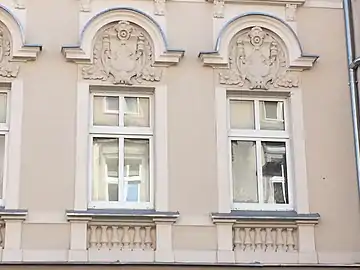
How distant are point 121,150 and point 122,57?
1.19 metres

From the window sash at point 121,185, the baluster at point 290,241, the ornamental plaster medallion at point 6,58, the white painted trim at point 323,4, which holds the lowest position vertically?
the baluster at point 290,241

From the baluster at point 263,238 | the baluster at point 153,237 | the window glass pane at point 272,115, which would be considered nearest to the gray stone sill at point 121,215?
the baluster at point 153,237

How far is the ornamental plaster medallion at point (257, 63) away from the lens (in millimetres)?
9297

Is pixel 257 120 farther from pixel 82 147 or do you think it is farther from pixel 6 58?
pixel 6 58

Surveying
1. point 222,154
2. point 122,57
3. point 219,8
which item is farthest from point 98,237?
point 219,8

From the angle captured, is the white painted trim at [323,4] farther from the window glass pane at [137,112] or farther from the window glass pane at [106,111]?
the window glass pane at [106,111]

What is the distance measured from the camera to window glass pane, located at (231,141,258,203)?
9086 millimetres

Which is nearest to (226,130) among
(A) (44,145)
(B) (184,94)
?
(B) (184,94)

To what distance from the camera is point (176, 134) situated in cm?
898

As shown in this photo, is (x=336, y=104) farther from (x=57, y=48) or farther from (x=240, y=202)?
(x=57, y=48)

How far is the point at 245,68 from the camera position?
936cm

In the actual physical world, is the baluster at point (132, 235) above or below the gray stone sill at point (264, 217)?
below

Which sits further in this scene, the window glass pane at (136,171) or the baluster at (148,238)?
the window glass pane at (136,171)

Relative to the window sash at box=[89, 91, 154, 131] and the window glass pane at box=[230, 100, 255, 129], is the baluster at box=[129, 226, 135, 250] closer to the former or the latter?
the window sash at box=[89, 91, 154, 131]
